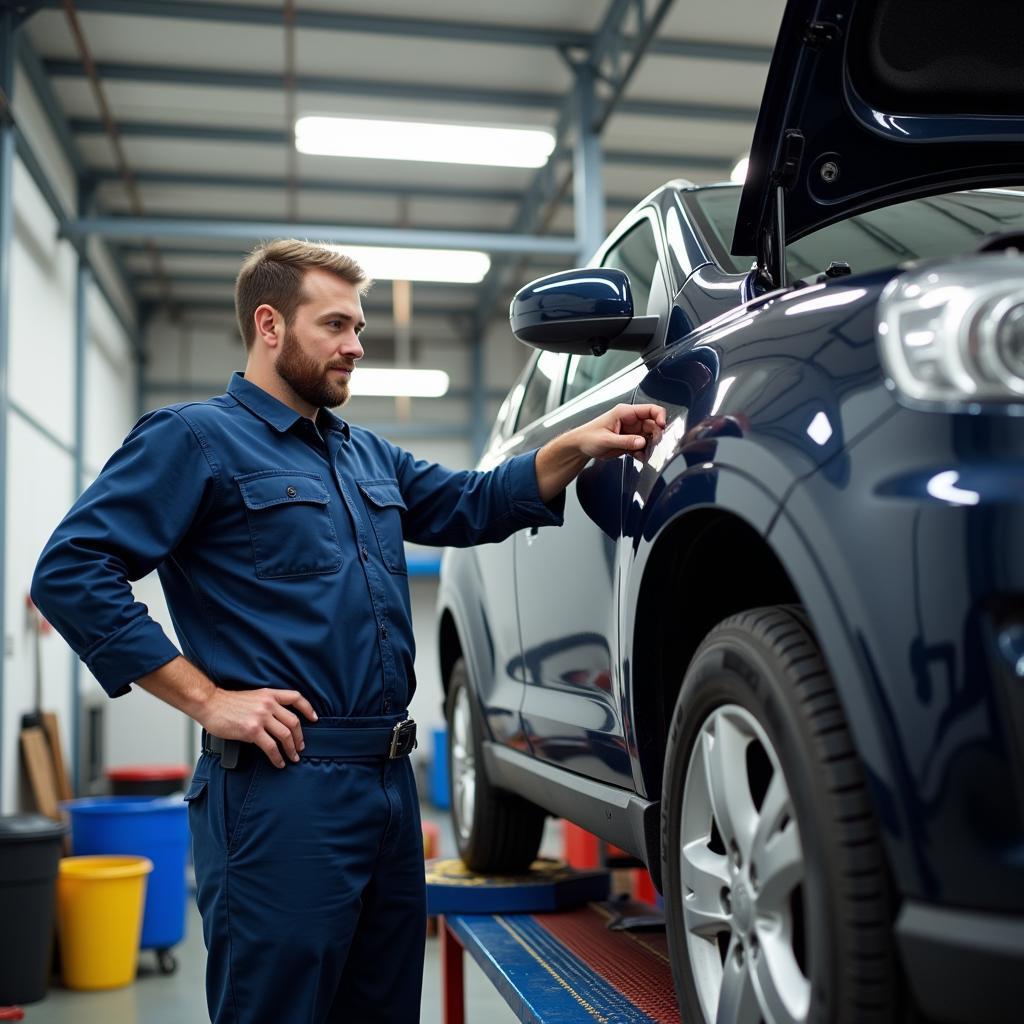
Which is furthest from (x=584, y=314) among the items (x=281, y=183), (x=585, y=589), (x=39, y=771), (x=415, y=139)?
(x=281, y=183)

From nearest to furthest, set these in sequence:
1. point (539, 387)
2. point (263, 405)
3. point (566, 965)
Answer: point (263, 405) < point (566, 965) < point (539, 387)

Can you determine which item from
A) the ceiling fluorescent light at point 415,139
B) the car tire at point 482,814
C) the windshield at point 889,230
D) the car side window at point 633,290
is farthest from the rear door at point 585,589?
the ceiling fluorescent light at point 415,139

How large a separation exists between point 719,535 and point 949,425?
64 cm

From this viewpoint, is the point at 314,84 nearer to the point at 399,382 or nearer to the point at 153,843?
the point at 399,382

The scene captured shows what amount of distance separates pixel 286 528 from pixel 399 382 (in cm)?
1150

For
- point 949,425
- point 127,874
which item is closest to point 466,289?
point 127,874

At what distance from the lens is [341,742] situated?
212 centimetres

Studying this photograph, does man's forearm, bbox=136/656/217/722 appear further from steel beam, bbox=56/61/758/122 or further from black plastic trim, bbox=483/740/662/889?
steel beam, bbox=56/61/758/122

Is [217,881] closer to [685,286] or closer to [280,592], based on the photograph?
[280,592]

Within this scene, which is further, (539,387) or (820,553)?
(539,387)

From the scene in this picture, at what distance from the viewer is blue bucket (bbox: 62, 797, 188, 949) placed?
243 inches

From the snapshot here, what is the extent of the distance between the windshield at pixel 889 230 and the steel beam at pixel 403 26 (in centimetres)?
668

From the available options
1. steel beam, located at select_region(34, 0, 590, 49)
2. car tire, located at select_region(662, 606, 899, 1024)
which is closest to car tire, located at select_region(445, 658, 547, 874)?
car tire, located at select_region(662, 606, 899, 1024)

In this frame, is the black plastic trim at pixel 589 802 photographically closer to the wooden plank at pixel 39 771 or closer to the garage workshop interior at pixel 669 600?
the garage workshop interior at pixel 669 600
